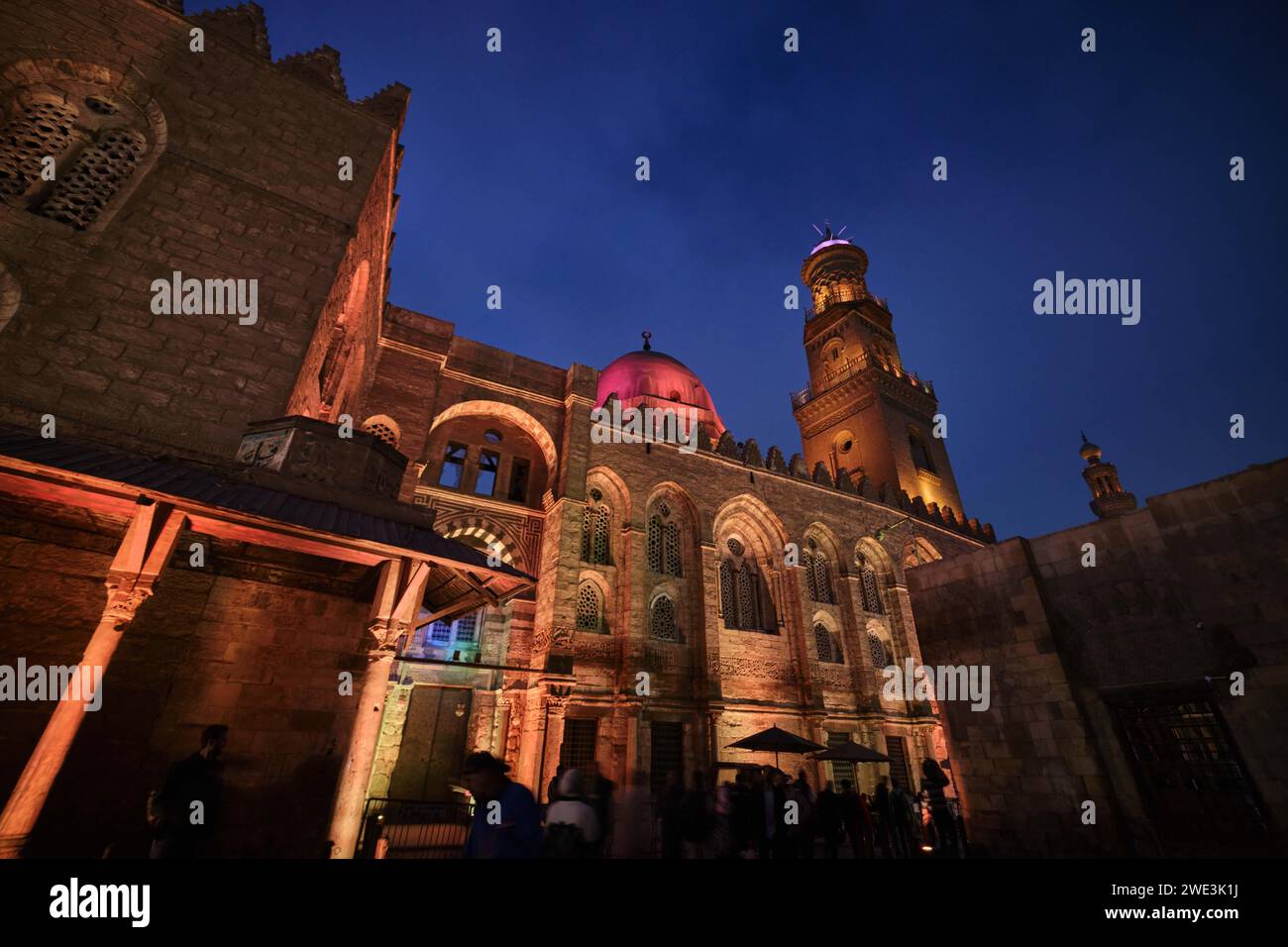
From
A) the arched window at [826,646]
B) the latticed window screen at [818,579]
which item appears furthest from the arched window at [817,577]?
the arched window at [826,646]

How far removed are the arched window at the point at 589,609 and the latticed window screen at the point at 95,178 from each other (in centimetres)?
1299

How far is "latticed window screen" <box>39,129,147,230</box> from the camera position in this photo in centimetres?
732

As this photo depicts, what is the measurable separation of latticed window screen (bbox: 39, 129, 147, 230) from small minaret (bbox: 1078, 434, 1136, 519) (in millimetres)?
41822

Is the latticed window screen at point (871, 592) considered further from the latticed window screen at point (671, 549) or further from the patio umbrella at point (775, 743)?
the patio umbrella at point (775, 743)

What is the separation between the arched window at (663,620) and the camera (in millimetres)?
17422

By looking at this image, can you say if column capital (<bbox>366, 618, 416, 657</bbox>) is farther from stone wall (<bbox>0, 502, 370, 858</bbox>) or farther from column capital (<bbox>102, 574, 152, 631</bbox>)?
column capital (<bbox>102, 574, 152, 631</bbox>)

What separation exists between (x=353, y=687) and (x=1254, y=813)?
11.7 m

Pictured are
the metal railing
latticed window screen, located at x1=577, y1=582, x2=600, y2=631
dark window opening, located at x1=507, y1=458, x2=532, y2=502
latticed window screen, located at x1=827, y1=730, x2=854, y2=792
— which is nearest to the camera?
the metal railing

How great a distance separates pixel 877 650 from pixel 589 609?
13.2 meters

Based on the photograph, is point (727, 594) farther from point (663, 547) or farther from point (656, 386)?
point (656, 386)

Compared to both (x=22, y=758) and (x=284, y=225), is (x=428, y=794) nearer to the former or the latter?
(x=22, y=758)

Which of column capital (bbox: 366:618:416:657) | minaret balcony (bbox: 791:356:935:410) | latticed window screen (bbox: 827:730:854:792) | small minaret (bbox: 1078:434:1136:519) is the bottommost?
latticed window screen (bbox: 827:730:854:792)

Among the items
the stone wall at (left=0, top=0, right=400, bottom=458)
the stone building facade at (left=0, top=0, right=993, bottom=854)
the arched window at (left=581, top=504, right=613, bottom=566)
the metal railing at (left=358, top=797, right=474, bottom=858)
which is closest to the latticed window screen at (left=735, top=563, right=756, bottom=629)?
the stone building facade at (left=0, top=0, right=993, bottom=854)
